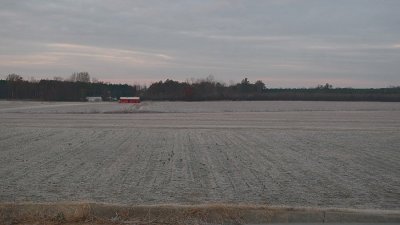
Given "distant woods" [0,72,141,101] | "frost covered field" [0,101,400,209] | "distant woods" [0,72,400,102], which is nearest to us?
"frost covered field" [0,101,400,209]

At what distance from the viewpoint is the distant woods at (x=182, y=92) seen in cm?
13375

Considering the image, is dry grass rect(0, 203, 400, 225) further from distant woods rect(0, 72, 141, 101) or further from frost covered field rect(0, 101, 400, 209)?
distant woods rect(0, 72, 141, 101)

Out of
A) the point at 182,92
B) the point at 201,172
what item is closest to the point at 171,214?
the point at 201,172

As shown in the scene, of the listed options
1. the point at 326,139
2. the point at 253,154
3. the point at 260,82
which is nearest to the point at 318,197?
the point at 253,154

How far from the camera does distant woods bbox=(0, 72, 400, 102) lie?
5266 inches

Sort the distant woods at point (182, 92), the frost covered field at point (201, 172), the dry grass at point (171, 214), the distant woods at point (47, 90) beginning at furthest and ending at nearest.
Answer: the distant woods at point (47, 90), the distant woods at point (182, 92), the frost covered field at point (201, 172), the dry grass at point (171, 214)

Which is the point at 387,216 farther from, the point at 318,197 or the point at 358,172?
the point at 358,172

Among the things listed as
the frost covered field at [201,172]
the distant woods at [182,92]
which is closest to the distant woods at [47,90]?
the distant woods at [182,92]

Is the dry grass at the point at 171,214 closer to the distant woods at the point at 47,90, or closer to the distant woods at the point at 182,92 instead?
the distant woods at the point at 182,92

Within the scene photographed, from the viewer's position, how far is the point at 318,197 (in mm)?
9523

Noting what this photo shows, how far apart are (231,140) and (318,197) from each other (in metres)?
12.9

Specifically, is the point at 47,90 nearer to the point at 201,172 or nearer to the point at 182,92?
the point at 182,92

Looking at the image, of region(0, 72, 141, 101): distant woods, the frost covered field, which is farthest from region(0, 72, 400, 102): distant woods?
the frost covered field

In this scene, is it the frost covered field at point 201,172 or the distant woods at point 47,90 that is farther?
the distant woods at point 47,90
